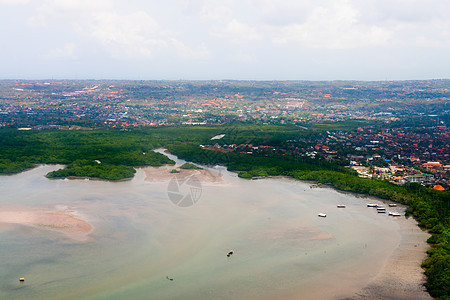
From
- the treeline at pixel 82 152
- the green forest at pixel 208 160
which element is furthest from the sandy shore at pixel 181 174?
the treeline at pixel 82 152

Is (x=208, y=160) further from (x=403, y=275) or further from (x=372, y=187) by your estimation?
(x=403, y=275)

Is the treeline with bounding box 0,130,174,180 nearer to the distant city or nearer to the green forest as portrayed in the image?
the green forest

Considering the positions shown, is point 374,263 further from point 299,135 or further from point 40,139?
point 40,139

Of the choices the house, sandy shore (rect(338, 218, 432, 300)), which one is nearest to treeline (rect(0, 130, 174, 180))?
the house

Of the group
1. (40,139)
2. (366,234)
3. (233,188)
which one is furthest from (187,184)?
(40,139)

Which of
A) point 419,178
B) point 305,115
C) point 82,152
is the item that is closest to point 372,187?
point 419,178

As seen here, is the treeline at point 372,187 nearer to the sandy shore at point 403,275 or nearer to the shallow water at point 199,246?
the sandy shore at point 403,275
